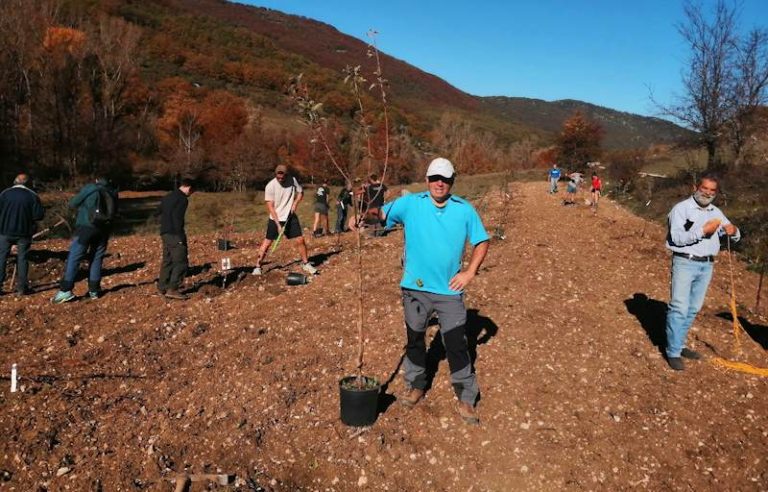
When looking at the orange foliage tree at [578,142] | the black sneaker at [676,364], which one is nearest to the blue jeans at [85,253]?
the black sneaker at [676,364]

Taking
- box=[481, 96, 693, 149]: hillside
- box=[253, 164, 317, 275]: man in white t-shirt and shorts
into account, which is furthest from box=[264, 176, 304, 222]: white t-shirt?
box=[481, 96, 693, 149]: hillside

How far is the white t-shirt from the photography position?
8906 mm

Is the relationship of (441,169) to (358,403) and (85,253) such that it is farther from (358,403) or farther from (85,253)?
(85,253)

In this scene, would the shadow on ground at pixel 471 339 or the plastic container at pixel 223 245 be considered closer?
the shadow on ground at pixel 471 339

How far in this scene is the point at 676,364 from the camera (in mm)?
6184

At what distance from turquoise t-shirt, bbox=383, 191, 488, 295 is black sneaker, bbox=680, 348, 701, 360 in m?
3.66

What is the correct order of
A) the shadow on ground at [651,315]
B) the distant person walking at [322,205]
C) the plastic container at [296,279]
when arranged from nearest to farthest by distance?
the shadow on ground at [651,315], the plastic container at [296,279], the distant person walking at [322,205]

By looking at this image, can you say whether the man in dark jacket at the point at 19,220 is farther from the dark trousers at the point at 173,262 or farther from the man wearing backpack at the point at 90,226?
the dark trousers at the point at 173,262

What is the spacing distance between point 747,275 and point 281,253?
378 inches

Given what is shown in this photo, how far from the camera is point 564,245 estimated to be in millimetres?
13109

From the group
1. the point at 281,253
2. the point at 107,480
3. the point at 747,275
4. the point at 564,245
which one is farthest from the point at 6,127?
the point at 747,275

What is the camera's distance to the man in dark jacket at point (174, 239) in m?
7.99

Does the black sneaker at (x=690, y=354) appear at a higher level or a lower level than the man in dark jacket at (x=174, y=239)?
lower

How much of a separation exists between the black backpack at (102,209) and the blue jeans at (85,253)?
15 cm
